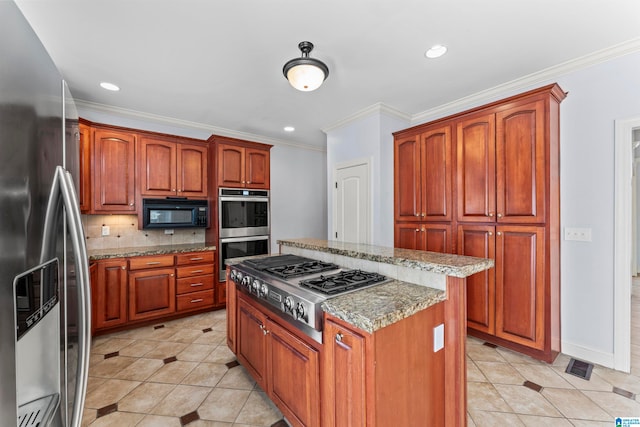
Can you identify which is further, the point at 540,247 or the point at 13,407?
the point at 540,247

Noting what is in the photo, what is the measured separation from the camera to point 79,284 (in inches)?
31.7

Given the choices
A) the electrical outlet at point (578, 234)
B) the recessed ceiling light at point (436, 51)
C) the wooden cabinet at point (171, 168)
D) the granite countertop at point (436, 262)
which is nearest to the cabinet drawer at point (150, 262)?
the wooden cabinet at point (171, 168)

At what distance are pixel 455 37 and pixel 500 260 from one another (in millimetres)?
1936

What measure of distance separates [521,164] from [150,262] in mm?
3913

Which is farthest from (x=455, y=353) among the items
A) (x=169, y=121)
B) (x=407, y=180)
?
(x=169, y=121)

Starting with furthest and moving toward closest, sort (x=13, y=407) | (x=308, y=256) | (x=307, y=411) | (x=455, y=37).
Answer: (x=308, y=256) < (x=455, y=37) < (x=307, y=411) < (x=13, y=407)

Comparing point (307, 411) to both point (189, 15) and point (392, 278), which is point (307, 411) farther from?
point (189, 15)

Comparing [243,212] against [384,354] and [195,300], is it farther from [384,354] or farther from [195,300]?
[384,354]

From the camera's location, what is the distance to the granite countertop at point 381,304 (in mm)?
1068

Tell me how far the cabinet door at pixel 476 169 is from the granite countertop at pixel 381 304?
1.62 m

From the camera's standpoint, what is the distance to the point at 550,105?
224cm

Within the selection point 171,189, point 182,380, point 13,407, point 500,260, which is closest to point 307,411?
point 13,407

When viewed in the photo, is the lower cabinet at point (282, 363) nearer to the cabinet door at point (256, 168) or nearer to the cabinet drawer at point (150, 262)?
the cabinet drawer at point (150, 262)

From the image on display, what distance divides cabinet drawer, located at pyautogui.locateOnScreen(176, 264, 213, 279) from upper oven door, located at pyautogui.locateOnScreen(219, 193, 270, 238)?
44 cm
